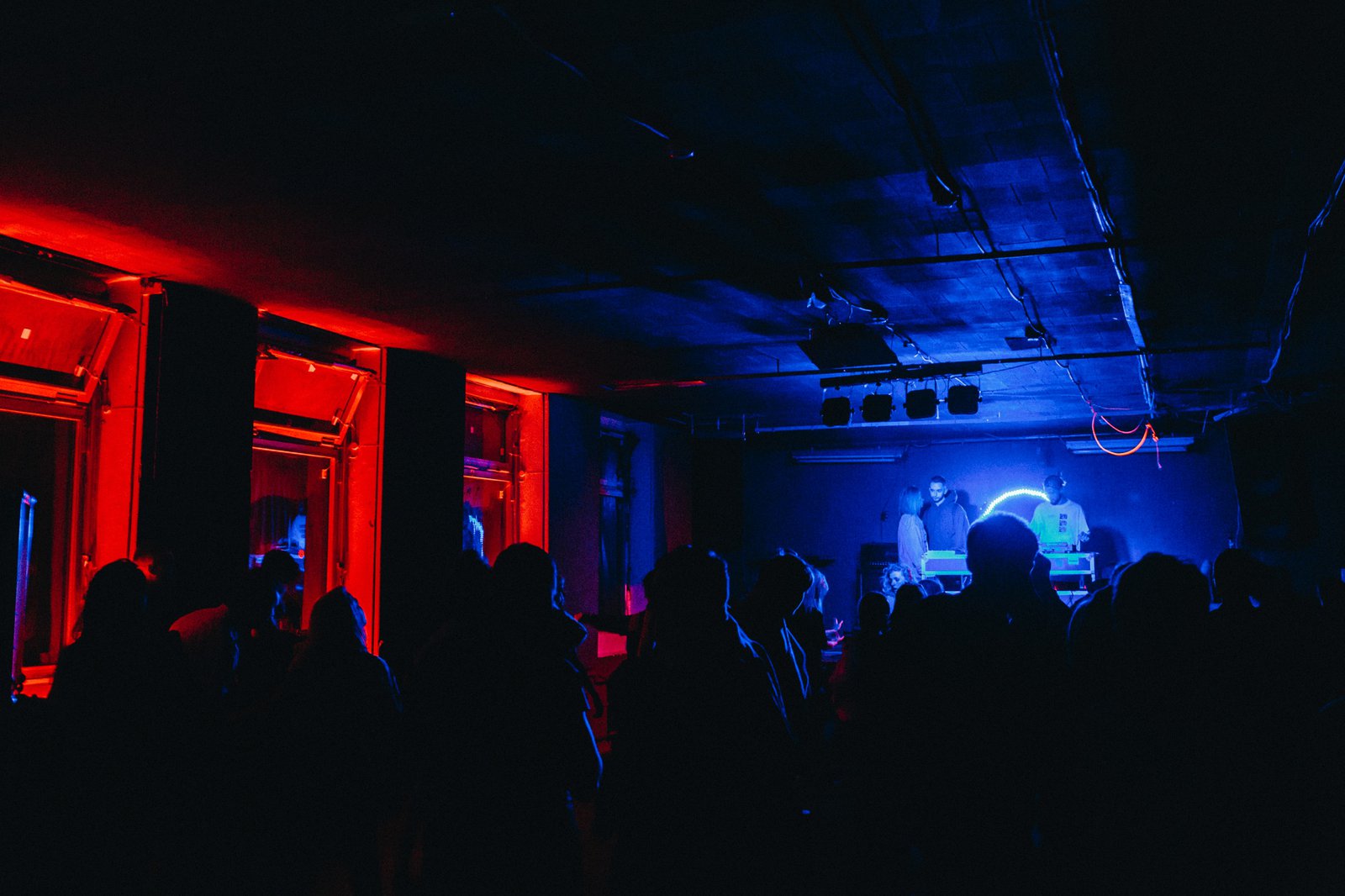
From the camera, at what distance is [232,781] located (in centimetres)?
383

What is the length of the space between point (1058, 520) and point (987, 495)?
6.07 feet

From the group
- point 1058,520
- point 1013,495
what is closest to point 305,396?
point 1058,520

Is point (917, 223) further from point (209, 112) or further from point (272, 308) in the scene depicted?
point (272, 308)

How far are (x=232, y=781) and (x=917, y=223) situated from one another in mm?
4662

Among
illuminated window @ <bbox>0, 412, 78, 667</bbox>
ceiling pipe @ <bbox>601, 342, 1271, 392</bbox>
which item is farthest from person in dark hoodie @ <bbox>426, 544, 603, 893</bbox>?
ceiling pipe @ <bbox>601, 342, 1271, 392</bbox>

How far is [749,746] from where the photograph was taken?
7.84 ft

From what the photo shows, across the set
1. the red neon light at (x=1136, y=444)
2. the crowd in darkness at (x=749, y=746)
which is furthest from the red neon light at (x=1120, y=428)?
the crowd in darkness at (x=749, y=746)

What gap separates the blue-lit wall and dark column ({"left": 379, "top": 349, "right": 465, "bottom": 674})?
7.81 m

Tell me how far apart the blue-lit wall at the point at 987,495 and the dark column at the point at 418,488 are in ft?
25.6

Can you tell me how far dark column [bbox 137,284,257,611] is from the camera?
6.29 metres

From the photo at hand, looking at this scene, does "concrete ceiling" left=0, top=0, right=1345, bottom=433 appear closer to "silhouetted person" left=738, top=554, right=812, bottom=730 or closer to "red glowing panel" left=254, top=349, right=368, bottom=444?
"red glowing panel" left=254, top=349, right=368, bottom=444

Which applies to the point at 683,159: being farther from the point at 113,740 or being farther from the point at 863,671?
the point at 113,740

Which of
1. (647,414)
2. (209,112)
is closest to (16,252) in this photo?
(209,112)

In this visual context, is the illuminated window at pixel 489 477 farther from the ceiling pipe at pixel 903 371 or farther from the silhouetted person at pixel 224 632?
the silhouetted person at pixel 224 632
